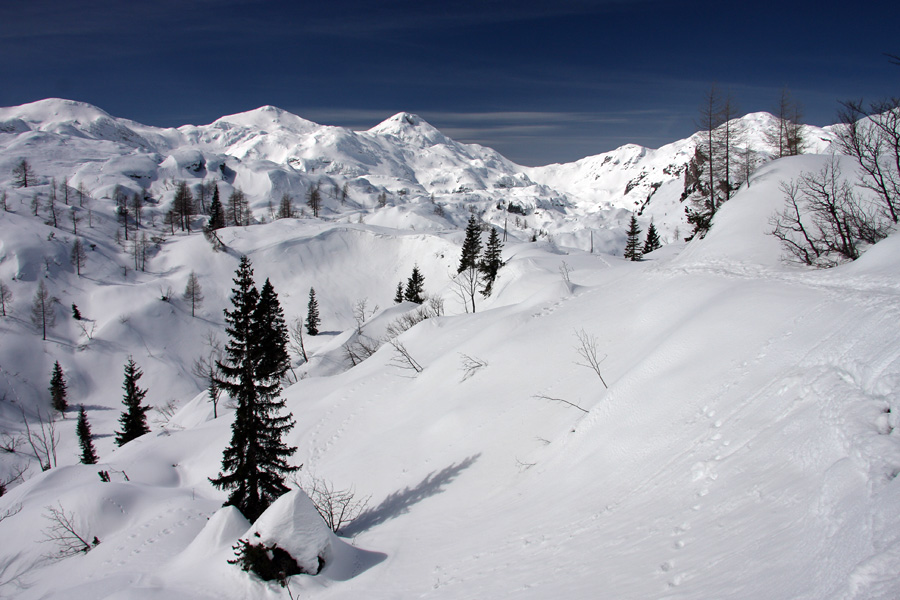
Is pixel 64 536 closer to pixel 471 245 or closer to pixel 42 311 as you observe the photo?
pixel 471 245

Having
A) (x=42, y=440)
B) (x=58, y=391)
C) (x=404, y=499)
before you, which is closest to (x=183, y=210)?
(x=58, y=391)

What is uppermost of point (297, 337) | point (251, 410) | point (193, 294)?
point (251, 410)

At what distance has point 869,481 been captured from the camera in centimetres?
460

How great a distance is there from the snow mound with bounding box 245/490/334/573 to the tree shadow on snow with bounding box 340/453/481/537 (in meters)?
3.32

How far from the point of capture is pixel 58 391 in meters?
56.3

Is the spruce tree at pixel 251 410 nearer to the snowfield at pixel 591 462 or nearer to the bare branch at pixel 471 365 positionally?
the snowfield at pixel 591 462

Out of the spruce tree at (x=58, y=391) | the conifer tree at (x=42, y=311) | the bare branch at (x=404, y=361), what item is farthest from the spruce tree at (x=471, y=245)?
the conifer tree at (x=42, y=311)

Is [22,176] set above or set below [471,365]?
above

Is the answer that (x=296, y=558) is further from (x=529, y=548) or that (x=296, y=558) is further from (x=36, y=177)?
(x=36, y=177)

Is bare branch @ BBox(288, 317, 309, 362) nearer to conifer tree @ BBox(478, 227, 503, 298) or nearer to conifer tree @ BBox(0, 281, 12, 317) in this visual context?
conifer tree @ BBox(478, 227, 503, 298)

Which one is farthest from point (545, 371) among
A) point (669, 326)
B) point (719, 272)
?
point (719, 272)

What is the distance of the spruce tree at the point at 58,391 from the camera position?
56156 millimetres

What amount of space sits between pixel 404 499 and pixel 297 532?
4491 millimetres

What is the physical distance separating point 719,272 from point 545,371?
7944 millimetres
